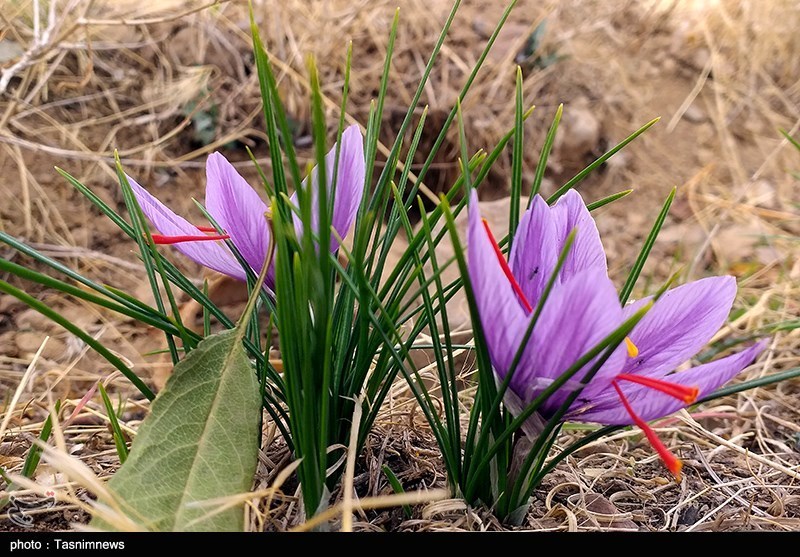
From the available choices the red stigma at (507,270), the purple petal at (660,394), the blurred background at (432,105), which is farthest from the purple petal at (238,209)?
the blurred background at (432,105)

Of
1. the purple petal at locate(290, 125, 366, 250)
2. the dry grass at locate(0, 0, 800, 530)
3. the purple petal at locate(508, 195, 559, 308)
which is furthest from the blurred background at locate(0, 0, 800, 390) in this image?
the purple petal at locate(508, 195, 559, 308)

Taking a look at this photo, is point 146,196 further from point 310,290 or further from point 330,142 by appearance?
point 330,142

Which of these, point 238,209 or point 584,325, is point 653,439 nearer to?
point 584,325

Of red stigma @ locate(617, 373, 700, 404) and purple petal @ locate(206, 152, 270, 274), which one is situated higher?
purple petal @ locate(206, 152, 270, 274)

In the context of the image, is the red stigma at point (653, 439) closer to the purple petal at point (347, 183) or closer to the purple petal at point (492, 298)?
the purple petal at point (492, 298)

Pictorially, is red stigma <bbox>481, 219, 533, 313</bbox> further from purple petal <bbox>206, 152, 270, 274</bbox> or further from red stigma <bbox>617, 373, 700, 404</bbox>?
purple petal <bbox>206, 152, 270, 274</bbox>
